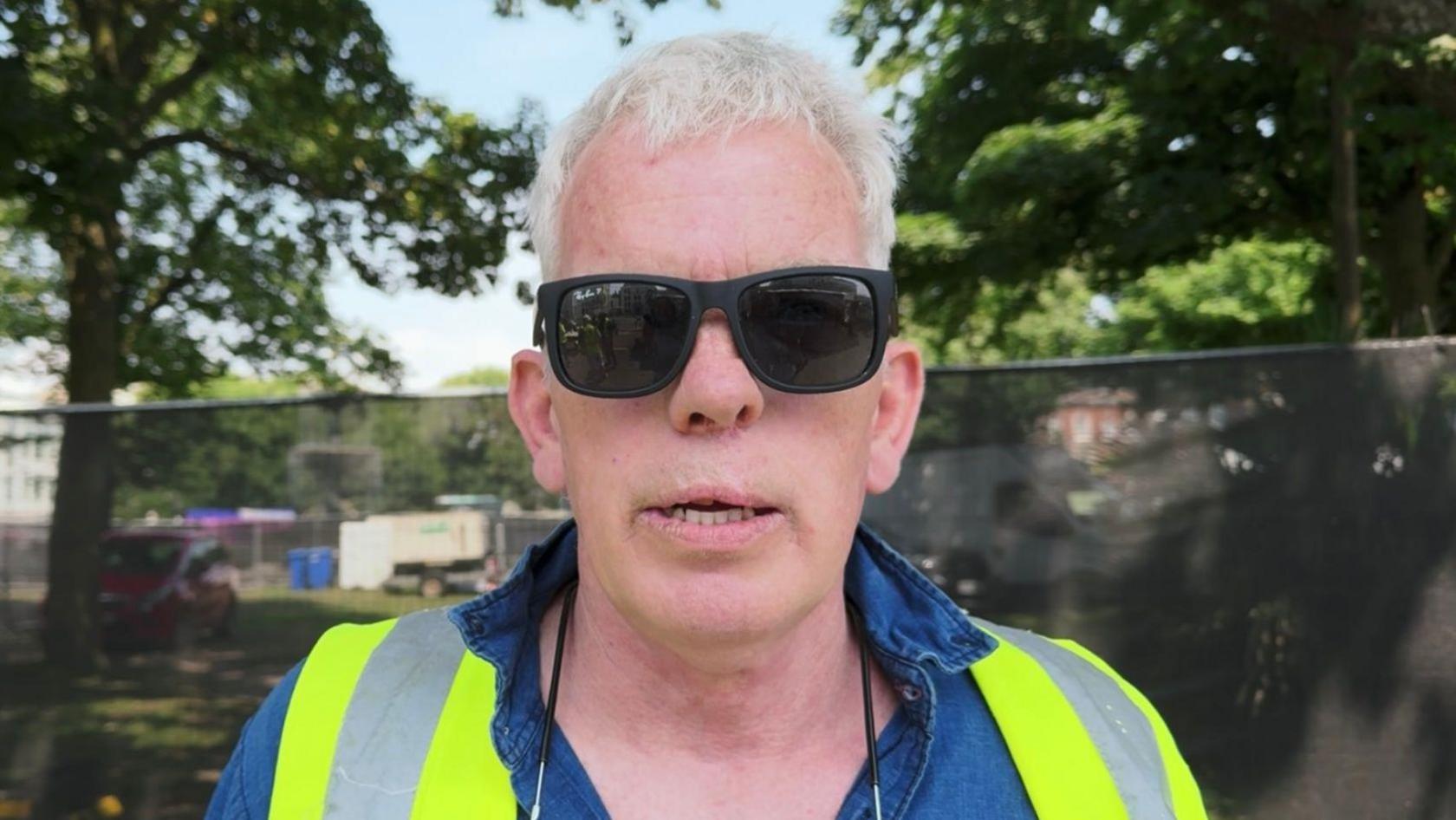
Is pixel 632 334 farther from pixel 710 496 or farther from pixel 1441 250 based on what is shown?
pixel 1441 250

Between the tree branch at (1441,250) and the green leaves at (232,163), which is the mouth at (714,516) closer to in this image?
the green leaves at (232,163)

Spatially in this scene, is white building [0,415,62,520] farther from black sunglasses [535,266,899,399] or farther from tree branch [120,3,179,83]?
tree branch [120,3,179,83]

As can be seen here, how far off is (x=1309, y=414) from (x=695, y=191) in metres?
3.00

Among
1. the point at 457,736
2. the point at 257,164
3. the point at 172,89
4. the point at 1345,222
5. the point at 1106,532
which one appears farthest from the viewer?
the point at 257,164

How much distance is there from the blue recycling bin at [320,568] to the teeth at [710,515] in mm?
2991

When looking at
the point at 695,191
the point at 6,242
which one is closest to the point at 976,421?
the point at 695,191

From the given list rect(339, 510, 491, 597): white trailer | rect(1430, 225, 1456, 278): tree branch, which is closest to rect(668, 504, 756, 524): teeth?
rect(339, 510, 491, 597): white trailer

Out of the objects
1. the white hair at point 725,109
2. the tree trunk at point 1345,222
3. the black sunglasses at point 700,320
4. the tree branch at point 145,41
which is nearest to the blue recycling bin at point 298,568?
the white hair at point 725,109

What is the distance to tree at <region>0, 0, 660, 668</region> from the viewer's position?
18.7 ft

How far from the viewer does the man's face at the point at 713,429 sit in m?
1.22

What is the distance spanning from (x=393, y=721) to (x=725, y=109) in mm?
814

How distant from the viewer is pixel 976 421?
3.81 metres

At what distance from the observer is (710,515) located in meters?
1.23

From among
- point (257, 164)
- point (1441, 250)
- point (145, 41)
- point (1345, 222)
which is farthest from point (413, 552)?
point (1441, 250)
